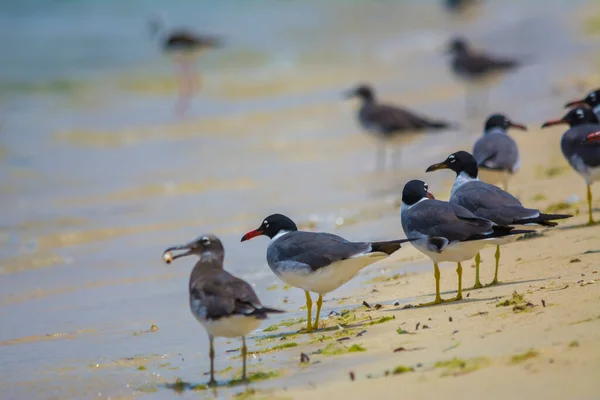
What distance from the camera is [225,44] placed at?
27141 millimetres

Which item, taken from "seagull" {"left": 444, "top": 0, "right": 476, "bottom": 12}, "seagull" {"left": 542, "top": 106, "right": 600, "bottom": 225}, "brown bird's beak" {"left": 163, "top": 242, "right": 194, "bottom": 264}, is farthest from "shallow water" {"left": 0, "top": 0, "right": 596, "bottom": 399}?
"seagull" {"left": 542, "top": 106, "right": 600, "bottom": 225}

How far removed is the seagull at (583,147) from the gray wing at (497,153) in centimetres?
50

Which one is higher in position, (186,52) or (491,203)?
(186,52)

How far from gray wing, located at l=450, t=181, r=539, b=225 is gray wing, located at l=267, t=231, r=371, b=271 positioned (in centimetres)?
110

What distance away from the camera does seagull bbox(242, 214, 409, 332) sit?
7137 mm

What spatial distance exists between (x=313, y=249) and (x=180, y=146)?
10.7m

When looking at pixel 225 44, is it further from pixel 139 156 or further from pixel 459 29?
pixel 139 156

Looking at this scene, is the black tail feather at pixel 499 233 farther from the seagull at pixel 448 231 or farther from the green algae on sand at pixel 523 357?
the green algae on sand at pixel 523 357

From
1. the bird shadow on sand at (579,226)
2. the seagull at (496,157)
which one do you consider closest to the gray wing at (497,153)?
the seagull at (496,157)

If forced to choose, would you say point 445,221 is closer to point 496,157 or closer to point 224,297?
point 224,297

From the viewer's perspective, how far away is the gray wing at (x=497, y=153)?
10273 mm

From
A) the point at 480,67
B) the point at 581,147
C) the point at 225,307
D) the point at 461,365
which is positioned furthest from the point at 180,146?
the point at 461,365

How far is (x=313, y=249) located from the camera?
23.8 ft

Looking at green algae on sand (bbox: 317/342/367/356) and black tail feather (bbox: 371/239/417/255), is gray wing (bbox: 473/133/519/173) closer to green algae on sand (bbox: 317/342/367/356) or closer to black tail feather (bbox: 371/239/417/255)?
black tail feather (bbox: 371/239/417/255)
